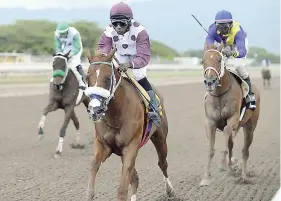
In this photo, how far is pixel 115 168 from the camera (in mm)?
9781

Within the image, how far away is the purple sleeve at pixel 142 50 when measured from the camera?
6.20 metres

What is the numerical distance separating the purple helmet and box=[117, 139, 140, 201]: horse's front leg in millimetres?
1307

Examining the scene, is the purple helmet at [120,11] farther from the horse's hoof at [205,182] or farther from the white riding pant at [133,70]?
the horse's hoof at [205,182]

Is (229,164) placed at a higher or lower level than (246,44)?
lower

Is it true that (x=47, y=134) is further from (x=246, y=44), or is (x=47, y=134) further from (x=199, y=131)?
(x=246, y=44)

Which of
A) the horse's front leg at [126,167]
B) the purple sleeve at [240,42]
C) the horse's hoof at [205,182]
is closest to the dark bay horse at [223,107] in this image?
the horse's hoof at [205,182]

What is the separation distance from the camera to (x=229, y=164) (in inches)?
365

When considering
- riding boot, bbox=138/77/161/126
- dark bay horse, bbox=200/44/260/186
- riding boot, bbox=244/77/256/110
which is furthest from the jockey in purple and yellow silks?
riding boot, bbox=138/77/161/126

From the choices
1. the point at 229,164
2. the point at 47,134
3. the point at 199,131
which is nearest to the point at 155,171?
the point at 229,164

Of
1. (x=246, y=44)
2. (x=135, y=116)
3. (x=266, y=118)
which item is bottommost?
(x=266, y=118)

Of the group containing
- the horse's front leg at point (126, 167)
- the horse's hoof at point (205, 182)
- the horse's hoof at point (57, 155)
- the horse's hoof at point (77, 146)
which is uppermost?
the horse's front leg at point (126, 167)

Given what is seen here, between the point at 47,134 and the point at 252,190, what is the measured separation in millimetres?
7410

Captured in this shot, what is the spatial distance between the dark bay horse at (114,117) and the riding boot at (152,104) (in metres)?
0.28

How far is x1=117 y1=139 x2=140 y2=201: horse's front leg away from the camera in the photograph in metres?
5.60
